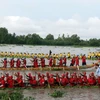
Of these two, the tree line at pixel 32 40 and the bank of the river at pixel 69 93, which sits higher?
the tree line at pixel 32 40

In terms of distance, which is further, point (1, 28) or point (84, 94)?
point (1, 28)

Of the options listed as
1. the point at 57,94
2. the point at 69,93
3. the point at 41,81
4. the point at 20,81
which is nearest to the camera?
the point at 57,94

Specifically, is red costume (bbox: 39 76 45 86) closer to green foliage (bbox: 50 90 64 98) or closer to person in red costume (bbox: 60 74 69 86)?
person in red costume (bbox: 60 74 69 86)

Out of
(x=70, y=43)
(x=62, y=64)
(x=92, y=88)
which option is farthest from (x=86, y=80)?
(x=70, y=43)

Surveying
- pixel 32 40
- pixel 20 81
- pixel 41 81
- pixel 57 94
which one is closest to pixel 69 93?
pixel 57 94

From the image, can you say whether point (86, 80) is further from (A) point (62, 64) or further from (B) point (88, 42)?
(B) point (88, 42)

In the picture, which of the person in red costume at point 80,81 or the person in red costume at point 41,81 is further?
the person in red costume at point 80,81

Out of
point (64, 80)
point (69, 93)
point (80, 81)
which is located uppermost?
point (64, 80)

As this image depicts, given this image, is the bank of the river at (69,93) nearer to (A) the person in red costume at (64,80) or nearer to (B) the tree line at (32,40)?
(A) the person in red costume at (64,80)

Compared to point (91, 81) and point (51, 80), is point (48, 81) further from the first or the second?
point (91, 81)

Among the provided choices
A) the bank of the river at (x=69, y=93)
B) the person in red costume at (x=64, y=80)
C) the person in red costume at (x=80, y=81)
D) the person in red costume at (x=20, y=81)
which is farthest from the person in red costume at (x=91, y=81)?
the person in red costume at (x=20, y=81)

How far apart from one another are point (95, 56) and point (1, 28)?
368 ft

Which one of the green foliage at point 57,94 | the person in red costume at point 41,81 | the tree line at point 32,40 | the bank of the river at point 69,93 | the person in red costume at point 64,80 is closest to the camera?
the bank of the river at point 69,93

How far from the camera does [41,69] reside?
28.4m
